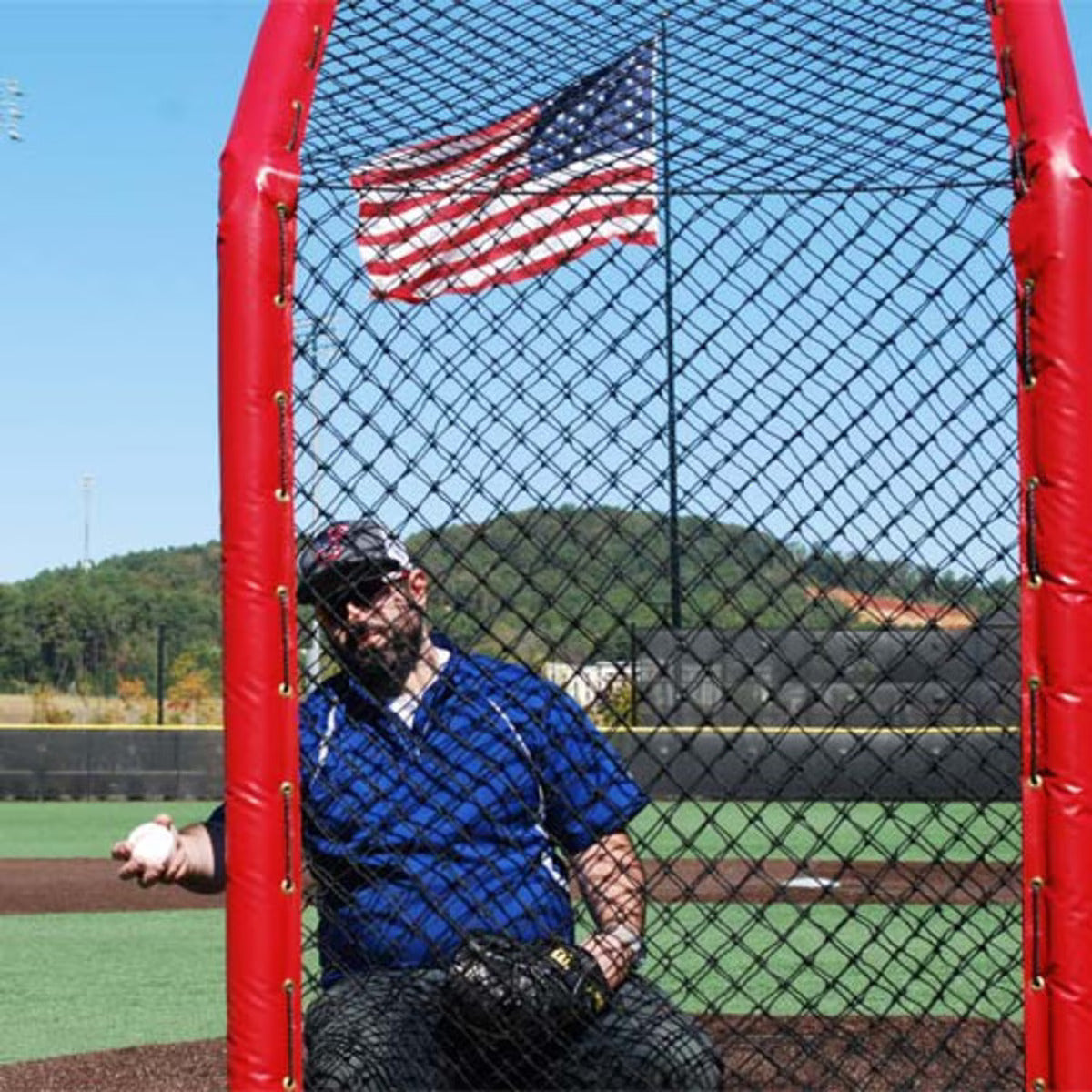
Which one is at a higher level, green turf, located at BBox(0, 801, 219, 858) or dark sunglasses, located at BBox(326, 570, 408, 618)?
dark sunglasses, located at BBox(326, 570, 408, 618)

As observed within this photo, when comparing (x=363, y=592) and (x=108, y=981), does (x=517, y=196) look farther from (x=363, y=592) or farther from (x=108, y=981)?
(x=108, y=981)

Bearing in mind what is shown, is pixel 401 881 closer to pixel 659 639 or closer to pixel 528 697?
pixel 528 697

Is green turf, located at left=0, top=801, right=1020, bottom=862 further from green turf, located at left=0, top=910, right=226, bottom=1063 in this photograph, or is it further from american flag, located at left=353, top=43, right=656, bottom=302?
american flag, located at left=353, top=43, right=656, bottom=302

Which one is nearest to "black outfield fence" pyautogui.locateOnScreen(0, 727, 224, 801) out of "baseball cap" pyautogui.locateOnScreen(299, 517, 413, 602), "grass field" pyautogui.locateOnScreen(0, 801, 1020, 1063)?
"grass field" pyautogui.locateOnScreen(0, 801, 1020, 1063)

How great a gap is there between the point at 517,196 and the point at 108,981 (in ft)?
16.2

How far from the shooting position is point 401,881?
361 centimetres

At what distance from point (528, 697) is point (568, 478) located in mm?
431

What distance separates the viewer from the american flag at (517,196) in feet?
12.5

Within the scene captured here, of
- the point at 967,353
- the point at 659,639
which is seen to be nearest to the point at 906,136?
the point at 967,353

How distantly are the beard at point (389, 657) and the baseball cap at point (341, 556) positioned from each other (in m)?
0.15

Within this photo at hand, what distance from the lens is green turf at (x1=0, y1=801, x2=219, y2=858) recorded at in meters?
15.1

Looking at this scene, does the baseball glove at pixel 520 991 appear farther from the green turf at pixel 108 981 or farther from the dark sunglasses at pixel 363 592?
the green turf at pixel 108 981

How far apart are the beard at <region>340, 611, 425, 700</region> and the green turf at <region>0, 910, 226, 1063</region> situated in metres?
3.08

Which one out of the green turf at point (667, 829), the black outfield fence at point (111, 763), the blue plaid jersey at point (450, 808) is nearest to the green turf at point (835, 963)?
the blue plaid jersey at point (450, 808)
